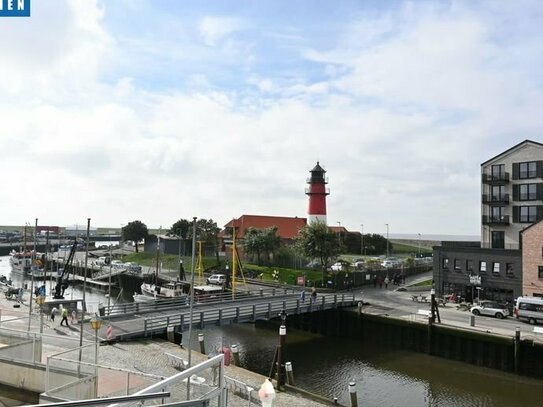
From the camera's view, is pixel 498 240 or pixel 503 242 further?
pixel 498 240

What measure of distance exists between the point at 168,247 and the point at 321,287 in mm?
51511

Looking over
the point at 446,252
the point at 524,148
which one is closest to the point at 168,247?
the point at 446,252

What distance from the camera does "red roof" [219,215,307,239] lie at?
103m

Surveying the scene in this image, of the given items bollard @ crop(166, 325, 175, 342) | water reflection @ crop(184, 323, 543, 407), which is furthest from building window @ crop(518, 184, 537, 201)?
bollard @ crop(166, 325, 175, 342)

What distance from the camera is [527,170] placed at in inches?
2197

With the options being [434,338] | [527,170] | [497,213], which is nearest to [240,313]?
[434,338]

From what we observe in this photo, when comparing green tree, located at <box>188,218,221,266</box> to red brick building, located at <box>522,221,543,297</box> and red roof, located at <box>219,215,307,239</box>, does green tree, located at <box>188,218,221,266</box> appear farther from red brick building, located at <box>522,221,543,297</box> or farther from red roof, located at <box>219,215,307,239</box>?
red brick building, located at <box>522,221,543,297</box>

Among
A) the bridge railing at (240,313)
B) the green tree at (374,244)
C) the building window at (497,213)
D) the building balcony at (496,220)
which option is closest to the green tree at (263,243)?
the bridge railing at (240,313)

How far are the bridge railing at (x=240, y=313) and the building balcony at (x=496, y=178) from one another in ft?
76.1

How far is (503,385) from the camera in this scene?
32.1m

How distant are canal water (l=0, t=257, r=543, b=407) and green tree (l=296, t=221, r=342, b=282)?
21178mm

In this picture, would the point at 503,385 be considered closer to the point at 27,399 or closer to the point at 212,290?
the point at 27,399

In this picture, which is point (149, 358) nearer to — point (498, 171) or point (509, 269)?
point (509, 269)

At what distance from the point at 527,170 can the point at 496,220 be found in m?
6.65
